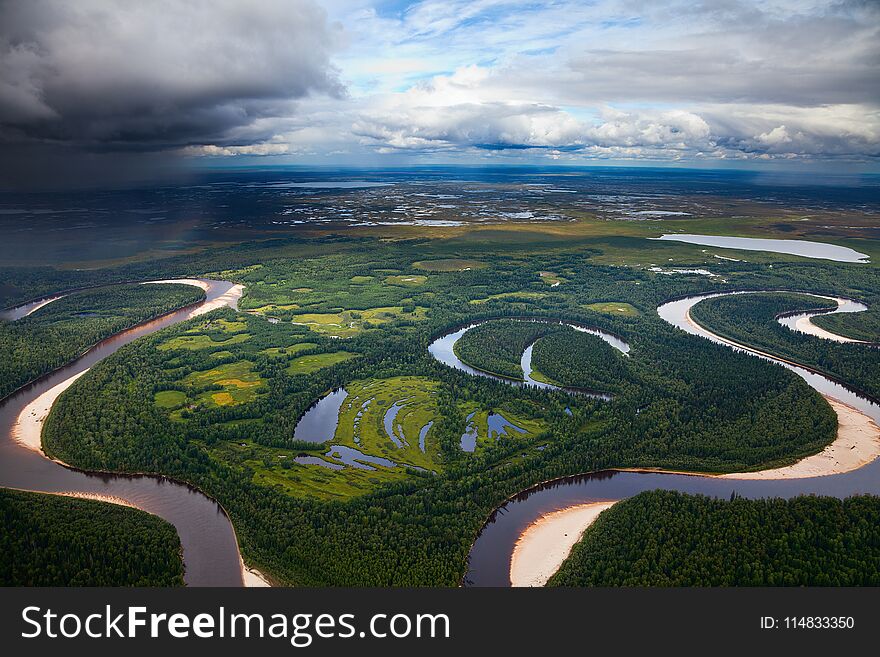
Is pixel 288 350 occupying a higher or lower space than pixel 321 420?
higher

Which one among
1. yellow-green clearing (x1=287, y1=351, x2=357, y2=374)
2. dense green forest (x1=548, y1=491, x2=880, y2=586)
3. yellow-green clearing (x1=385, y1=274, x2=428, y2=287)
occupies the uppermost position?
yellow-green clearing (x1=385, y1=274, x2=428, y2=287)

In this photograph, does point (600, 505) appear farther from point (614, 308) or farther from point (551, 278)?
point (551, 278)

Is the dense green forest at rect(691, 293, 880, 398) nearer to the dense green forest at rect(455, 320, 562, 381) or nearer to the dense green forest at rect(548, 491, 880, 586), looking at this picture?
the dense green forest at rect(455, 320, 562, 381)

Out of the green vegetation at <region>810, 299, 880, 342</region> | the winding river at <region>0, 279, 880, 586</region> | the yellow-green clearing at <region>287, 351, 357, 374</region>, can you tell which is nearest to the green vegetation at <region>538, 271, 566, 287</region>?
the green vegetation at <region>810, 299, 880, 342</region>

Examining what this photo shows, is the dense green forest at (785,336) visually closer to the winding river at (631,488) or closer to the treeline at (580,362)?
the treeline at (580,362)

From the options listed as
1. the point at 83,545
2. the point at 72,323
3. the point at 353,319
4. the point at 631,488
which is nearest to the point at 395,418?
the point at 631,488

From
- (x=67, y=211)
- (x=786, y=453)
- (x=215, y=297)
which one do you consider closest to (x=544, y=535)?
(x=786, y=453)

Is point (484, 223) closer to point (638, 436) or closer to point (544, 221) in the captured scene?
point (544, 221)
